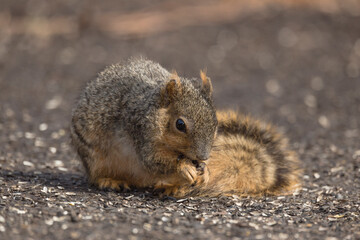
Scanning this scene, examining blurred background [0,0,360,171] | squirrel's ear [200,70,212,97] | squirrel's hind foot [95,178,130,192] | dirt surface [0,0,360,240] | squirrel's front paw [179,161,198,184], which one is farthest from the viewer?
blurred background [0,0,360,171]

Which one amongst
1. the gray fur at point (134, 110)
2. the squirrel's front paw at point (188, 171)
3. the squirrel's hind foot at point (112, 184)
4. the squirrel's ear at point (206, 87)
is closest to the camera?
the gray fur at point (134, 110)

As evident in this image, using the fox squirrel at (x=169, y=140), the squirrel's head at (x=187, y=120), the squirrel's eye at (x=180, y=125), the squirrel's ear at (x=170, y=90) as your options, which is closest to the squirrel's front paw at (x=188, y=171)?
the fox squirrel at (x=169, y=140)

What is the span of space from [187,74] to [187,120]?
73.0 inches

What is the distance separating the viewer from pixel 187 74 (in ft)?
20.5

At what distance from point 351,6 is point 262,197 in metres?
10.7

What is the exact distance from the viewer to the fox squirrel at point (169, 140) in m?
4.58

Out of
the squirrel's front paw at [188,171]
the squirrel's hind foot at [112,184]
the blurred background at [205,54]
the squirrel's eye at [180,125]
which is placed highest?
the blurred background at [205,54]

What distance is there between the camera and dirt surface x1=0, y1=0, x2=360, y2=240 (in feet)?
13.5

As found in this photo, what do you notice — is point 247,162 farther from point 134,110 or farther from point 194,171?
point 134,110

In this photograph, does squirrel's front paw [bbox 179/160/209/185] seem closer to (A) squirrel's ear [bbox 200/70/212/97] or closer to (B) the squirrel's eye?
(B) the squirrel's eye

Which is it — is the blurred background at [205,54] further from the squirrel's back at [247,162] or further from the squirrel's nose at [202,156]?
the squirrel's nose at [202,156]

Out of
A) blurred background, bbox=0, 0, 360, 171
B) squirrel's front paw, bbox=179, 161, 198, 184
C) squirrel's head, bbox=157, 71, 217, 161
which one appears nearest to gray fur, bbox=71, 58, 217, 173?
squirrel's head, bbox=157, 71, 217, 161

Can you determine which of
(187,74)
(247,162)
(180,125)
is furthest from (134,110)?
(187,74)

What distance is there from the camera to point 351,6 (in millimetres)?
14266
